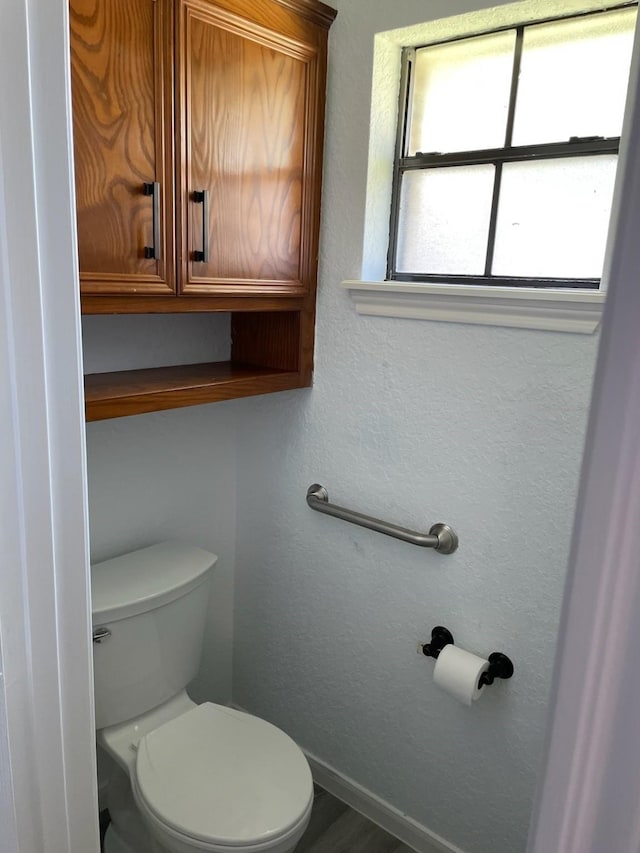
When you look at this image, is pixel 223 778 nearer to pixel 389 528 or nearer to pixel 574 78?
pixel 389 528

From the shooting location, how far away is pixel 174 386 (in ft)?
4.60

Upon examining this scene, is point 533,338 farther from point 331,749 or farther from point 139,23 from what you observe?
point 331,749

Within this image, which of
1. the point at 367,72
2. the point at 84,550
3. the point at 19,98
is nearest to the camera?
the point at 19,98

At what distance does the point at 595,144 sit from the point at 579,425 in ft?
1.85

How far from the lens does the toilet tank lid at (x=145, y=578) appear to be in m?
1.46

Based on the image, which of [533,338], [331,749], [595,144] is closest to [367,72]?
[595,144]

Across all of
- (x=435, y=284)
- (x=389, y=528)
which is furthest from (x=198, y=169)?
(x=389, y=528)

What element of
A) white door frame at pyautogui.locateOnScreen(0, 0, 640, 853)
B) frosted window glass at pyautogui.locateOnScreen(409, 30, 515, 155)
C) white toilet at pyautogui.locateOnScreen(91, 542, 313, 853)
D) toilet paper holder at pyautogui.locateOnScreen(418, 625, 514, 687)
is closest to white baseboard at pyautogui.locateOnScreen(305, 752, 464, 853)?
white toilet at pyautogui.locateOnScreen(91, 542, 313, 853)

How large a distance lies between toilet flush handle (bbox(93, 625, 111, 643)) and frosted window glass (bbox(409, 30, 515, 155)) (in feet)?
4.43

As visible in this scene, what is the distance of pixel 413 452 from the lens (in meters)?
1.53

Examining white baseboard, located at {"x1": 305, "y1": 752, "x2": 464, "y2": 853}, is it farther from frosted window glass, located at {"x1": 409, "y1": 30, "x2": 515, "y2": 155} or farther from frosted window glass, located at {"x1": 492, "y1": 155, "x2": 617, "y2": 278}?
frosted window glass, located at {"x1": 409, "y1": 30, "x2": 515, "y2": 155}

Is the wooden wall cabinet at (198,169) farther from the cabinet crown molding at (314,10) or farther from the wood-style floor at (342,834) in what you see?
the wood-style floor at (342,834)

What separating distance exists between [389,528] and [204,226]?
0.82 m

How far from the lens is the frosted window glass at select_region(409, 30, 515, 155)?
1.39m
